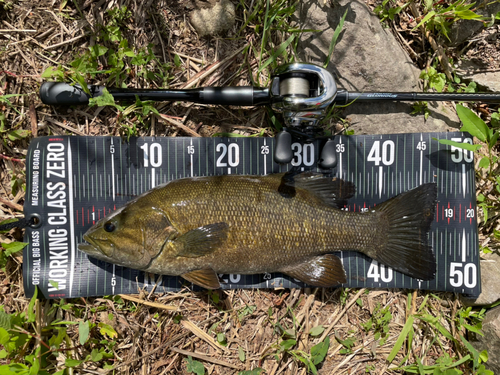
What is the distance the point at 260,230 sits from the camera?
2.98 meters

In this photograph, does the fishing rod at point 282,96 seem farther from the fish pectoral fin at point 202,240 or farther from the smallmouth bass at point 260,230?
the fish pectoral fin at point 202,240

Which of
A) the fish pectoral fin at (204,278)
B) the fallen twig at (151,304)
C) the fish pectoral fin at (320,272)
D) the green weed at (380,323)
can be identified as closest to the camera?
the fish pectoral fin at (204,278)

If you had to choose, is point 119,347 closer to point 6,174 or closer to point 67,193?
point 67,193

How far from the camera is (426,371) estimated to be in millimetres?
3391

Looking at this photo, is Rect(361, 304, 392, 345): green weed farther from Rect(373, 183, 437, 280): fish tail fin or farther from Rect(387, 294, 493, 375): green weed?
Rect(373, 183, 437, 280): fish tail fin

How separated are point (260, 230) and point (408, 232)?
143 cm

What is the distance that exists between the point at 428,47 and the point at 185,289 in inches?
142

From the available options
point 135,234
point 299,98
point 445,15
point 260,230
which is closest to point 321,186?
point 260,230

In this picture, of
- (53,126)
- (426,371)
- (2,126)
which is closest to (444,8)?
(426,371)

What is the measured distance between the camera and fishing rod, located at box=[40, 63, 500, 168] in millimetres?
2867

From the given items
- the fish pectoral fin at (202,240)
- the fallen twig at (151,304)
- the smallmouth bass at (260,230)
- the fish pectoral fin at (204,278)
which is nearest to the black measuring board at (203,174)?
the fallen twig at (151,304)

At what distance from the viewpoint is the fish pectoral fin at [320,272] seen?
10.4ft

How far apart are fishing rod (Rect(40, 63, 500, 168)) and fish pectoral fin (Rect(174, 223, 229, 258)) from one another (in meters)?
0.83

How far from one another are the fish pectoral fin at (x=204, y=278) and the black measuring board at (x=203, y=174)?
0.35m
